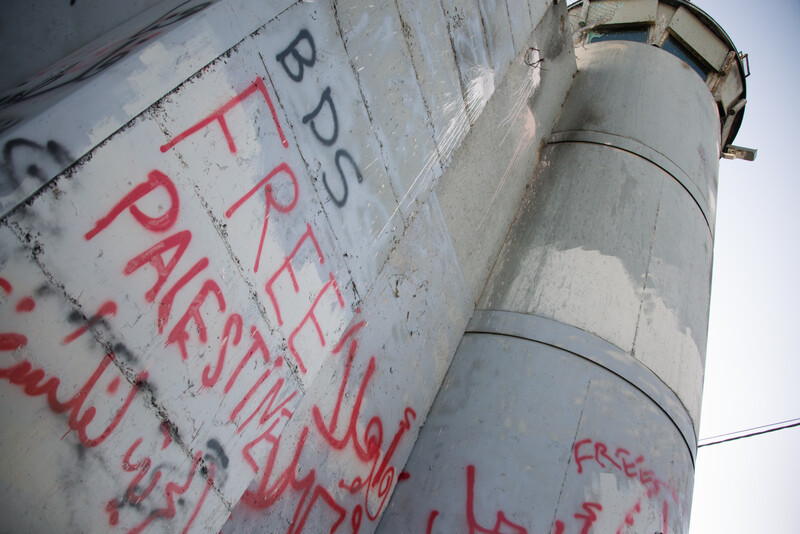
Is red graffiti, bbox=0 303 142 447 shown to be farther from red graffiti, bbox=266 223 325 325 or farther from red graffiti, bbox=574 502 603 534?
red graffiti, bbox=574 502 603 534

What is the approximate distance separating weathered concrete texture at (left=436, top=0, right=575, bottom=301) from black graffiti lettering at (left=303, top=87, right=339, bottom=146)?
1.26 meters

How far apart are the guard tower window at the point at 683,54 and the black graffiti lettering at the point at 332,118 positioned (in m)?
5.96

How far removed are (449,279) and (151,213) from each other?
2.46m

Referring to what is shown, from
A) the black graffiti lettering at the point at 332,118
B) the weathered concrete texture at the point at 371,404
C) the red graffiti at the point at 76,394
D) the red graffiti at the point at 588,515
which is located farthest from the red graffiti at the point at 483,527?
the black graffiti lettering at the point at 332,118

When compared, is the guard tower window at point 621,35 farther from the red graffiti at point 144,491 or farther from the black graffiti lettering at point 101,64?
the red graffiti at point 144,491

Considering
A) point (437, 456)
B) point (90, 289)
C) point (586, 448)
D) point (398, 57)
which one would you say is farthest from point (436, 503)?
point (398, 57)

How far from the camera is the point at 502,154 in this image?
4.42 metres

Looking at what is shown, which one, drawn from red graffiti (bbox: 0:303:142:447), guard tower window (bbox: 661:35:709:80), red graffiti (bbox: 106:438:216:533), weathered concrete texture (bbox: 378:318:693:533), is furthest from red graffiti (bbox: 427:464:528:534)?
guard tower window (bbox: 661:35:709:80)

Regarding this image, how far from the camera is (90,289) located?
1558 millimetres

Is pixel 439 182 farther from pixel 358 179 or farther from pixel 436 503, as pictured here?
pixel 436 503

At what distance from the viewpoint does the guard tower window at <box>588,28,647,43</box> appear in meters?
6.77

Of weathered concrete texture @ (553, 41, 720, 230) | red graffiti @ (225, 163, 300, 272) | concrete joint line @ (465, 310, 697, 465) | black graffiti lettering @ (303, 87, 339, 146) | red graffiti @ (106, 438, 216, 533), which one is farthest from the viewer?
weathered concrete texture @ (553, 41, 720, 230)

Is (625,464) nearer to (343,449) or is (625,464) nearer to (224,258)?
(343,449)

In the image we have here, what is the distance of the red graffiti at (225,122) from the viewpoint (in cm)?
177
